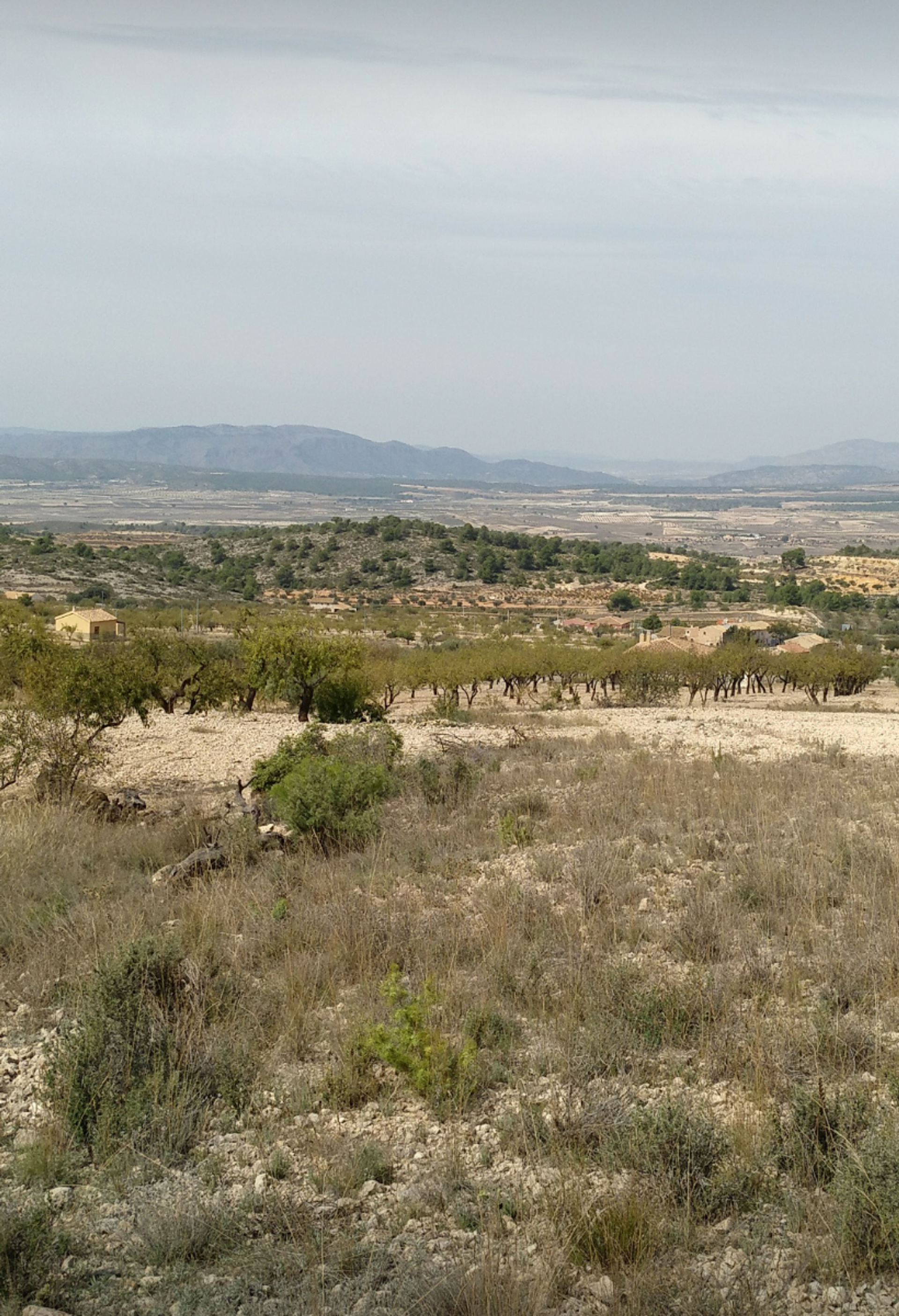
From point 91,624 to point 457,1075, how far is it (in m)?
Answer: 44.6

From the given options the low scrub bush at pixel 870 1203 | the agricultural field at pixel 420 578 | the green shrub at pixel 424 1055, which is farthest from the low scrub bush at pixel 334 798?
the agricultural field at pixel 420 578

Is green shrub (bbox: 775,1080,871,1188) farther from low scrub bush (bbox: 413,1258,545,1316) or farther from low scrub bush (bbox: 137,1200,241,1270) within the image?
low scrub bush (bbox: 137,1200,241,1270)

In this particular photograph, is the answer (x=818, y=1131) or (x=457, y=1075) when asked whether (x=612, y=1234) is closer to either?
(x=818, y=1131)

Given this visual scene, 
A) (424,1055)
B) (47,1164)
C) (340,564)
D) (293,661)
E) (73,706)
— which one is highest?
(73,706)

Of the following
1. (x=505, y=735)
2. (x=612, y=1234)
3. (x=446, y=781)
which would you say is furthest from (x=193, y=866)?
(x=505, y=735)

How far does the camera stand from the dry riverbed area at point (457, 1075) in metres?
3.57

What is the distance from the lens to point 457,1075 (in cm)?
487

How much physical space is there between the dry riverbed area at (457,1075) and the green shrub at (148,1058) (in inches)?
0.6

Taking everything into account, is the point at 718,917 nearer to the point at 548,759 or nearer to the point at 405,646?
the point at 548,759

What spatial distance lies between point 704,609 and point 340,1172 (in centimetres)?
9248

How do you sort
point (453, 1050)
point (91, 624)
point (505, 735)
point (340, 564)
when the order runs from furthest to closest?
point (340, 564), point (91, 624), point (505, 735), point (453, 1050)

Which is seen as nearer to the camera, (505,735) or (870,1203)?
(870,1203)

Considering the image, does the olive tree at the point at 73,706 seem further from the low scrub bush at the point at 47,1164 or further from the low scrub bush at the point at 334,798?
the low scrub bush at the point at 47,1164

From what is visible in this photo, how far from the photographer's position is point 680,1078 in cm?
485
